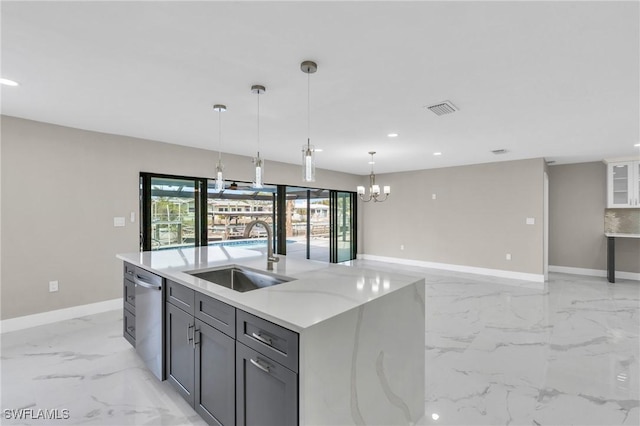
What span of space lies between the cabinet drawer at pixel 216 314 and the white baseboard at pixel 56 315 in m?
3.03

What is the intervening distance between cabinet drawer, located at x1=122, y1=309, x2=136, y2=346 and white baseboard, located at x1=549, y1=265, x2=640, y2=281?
25.4 feet

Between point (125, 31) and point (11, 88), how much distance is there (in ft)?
5.66

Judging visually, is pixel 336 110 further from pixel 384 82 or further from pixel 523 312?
pixel 523 312

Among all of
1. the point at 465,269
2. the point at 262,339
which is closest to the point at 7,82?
the point at 262,339

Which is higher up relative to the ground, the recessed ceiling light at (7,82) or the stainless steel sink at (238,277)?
the recessed ceiling light at (7,82)

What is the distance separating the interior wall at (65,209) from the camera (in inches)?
134

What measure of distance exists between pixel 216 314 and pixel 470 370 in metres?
2.20

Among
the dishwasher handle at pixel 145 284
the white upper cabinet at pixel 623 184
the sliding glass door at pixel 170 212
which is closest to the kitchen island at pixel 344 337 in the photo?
the dishwasher handle at pixel 145 284

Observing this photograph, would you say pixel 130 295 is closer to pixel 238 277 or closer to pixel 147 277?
pixel 147 277

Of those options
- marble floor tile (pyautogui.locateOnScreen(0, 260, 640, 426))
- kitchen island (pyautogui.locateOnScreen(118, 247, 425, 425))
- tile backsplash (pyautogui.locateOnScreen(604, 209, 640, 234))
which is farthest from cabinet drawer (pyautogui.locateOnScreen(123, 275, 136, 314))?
tile backsplash (pyautogui.locateOnScreen(604, 209, 640, 234))

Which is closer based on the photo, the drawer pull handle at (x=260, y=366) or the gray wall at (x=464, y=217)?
the drawer pull handle at (x=260, y=366)

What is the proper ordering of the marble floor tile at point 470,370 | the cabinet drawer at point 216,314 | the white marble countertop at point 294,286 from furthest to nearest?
the marble floor tile at point 470,370, the cabinet drawer at point 216,314, the white marble countertop at point 294,286

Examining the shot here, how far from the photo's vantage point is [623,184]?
5699mm

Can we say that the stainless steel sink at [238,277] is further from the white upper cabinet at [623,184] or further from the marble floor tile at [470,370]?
the white upper cabinet at [623,184]
